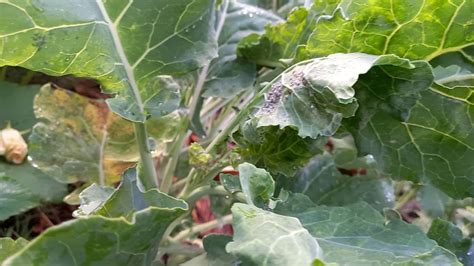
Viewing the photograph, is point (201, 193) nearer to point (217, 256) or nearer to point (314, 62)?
point (217, 256)

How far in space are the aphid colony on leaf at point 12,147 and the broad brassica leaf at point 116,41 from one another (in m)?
0.26

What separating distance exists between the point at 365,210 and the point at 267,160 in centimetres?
13

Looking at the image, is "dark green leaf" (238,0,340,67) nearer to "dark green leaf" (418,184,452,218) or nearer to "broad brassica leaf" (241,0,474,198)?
"broad brassica leaf" (241,0,474,198)

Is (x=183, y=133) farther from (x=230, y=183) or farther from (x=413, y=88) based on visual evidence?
(x=413, y=88)

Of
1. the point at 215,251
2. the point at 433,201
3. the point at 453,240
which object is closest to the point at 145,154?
the point at 215,251

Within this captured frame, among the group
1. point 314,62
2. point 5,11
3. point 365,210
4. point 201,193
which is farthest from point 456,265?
point 5,11

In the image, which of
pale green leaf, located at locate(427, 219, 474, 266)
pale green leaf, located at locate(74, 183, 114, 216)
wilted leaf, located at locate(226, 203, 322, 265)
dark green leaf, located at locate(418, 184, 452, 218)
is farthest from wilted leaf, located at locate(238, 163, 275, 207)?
dark green leaf, located at locate(418, 184, 452, 218)

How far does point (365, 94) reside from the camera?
2.46 ft

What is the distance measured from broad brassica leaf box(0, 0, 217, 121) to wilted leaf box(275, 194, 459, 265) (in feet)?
0.72

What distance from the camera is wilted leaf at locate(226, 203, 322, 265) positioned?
0.54 meters

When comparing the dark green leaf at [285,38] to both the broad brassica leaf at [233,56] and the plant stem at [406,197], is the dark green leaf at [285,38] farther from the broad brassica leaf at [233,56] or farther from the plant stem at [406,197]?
the plant stem at [406,197]

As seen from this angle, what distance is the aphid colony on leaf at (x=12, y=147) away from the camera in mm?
964

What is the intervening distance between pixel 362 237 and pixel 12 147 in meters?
0.54

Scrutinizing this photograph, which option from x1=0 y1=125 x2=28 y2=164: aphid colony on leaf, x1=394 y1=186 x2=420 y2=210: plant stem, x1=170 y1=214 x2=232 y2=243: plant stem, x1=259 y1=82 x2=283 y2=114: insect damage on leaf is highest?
x1=259 y1=82 x2=283 y2=114: insect damage on leaf
